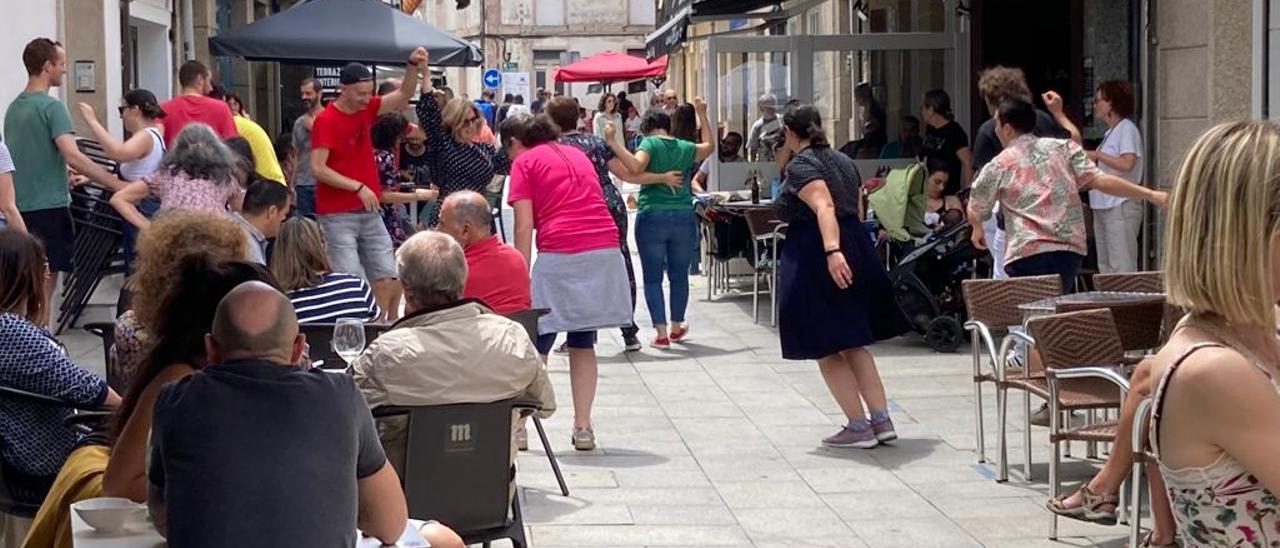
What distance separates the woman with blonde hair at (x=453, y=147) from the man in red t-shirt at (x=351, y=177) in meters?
1.80

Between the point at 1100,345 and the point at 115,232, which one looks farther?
the point at 115,232

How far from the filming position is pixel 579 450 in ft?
29.1

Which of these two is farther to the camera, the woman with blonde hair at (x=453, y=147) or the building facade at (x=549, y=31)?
the building facade at (x=549, y=31)

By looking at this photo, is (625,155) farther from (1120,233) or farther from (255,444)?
(255,444)

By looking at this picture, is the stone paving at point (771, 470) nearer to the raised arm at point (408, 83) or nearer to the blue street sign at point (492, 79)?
the raised arm at point (408, 83)

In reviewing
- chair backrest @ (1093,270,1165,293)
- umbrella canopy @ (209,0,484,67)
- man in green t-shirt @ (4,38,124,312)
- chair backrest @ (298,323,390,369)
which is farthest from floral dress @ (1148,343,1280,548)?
umbrella canopy @ (209,0,484,67)

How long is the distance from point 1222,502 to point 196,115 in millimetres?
9553

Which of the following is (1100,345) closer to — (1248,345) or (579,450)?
(579,450)

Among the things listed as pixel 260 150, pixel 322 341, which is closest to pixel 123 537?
pixel 322 341

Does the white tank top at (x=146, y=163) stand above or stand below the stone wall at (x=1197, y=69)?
below

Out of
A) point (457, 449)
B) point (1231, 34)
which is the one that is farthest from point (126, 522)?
point (1231, 34)

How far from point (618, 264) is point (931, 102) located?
17.9ft

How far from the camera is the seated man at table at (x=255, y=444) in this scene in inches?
151

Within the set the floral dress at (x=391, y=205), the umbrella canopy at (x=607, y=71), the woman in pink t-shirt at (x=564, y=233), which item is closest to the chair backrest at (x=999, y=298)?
the woman in pink t-shirt at (x=564, y=233)
